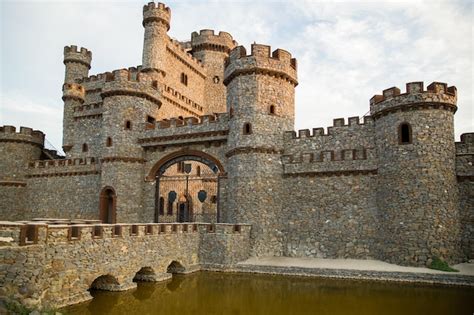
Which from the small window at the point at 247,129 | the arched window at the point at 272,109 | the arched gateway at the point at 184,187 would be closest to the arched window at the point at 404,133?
the arched window at the point at 272,109

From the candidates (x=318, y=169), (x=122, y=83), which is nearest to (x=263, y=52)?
(x=318, y=169)

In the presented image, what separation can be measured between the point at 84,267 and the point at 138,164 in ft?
36.7

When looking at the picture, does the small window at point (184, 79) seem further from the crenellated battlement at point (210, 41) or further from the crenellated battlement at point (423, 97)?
the crenellated battlement at point (423, 97)

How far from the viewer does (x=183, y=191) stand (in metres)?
26.9

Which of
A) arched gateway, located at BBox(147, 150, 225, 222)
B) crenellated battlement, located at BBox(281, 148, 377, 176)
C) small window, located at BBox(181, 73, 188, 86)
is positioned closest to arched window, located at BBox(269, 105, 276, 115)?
crenellated battlement, located at BBox(281, 148, 377, 176)

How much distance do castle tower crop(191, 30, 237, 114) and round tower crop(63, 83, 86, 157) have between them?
10.5 metres

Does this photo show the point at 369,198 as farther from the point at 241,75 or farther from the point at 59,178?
the point at 59,178

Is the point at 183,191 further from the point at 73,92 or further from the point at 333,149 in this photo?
the point at 333,149

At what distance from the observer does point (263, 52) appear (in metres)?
19.3

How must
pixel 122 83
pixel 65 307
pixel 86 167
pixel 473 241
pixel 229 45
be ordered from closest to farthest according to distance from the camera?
1. pixel 65 307
2. pixel 473 241
3. pixel 122 83
4. pixel 86 167
5. pixel 229 45

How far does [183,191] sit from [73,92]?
459 inches

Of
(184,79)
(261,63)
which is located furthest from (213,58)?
(261,63)

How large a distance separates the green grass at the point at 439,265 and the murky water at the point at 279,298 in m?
1.43

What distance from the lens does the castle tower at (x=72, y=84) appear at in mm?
28406
